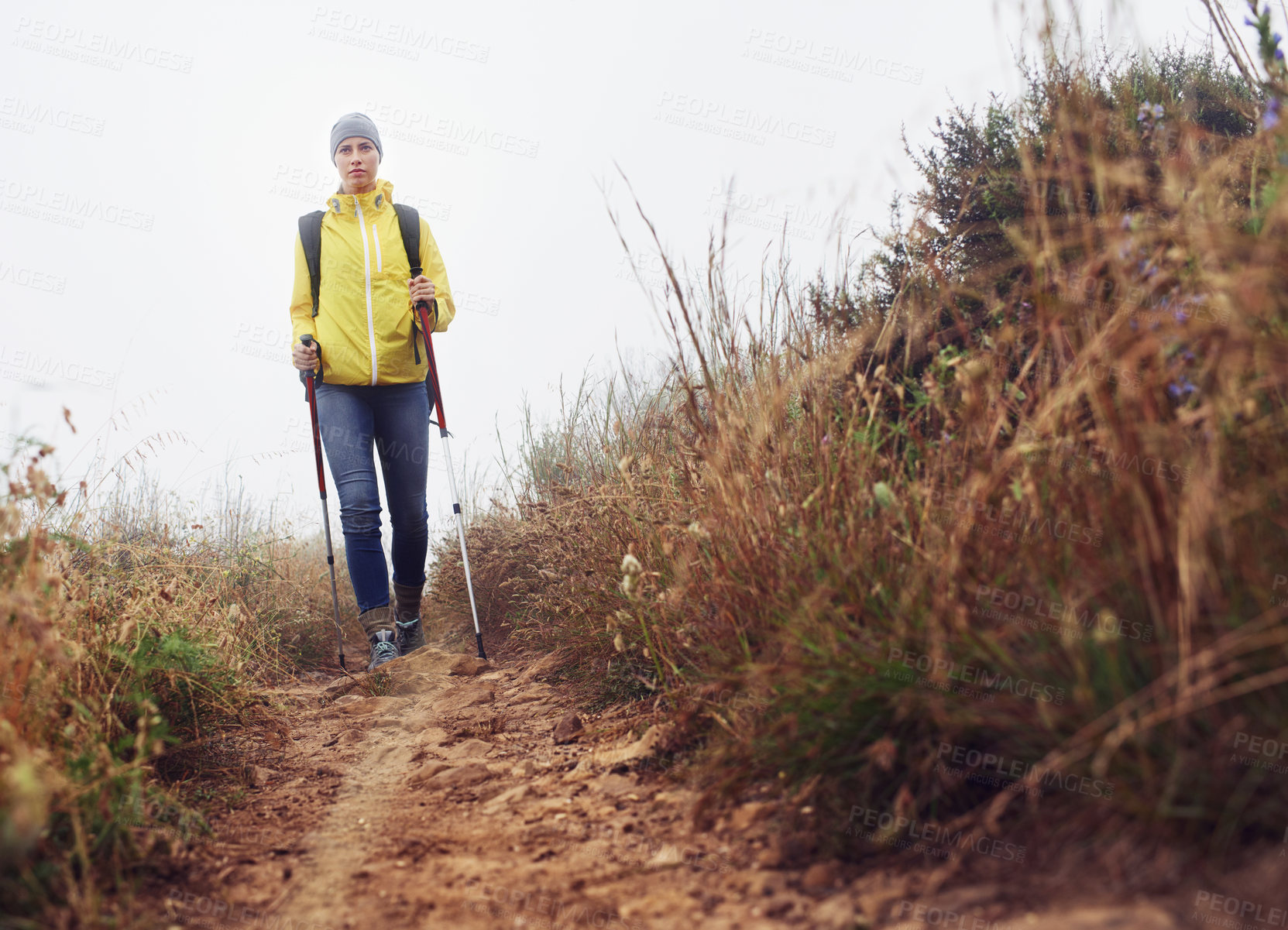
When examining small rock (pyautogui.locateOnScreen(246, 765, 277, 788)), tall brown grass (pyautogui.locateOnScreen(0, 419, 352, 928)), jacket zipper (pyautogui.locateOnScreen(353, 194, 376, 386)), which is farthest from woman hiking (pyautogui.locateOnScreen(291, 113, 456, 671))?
small rock (pyautogui.locateOnScreen(246, 765, 277, 788))

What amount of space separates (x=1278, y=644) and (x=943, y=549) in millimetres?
579

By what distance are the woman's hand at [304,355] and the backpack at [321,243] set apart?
0.11m

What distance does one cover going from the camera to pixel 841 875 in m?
1.56

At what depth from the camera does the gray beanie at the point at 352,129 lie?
4.47m

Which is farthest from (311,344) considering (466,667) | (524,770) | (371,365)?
(524,770)

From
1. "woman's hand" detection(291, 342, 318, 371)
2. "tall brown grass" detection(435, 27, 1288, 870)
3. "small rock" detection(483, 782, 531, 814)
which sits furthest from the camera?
"woman's hand" detection(291, 342, 318, 371)

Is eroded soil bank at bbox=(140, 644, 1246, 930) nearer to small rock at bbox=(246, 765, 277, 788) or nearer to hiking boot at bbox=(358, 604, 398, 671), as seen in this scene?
small rock at bbox=(246, 765, 277, 788)

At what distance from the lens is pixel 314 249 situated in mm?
4301

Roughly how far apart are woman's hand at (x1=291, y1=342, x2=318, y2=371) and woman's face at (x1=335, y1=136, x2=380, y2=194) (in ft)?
3.08

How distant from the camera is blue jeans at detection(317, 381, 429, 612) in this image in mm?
4129

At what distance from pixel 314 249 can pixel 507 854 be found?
343 cm

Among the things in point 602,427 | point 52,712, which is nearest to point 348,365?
point 602,427

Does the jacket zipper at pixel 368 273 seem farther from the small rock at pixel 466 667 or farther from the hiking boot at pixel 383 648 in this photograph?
the small rock at pixel 466 667

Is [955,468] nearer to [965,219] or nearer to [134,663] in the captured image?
[965,219]
